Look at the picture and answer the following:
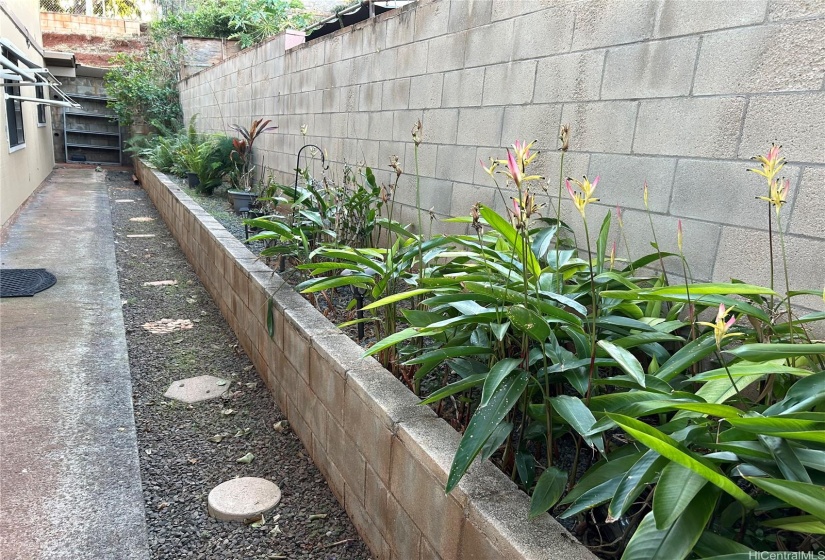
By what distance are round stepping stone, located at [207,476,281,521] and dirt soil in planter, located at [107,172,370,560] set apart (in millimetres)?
33

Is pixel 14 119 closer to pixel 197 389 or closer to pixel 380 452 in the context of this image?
pixel 197 389

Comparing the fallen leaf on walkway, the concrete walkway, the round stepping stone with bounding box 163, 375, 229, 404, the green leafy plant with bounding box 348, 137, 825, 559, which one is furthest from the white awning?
the green leafy plant with bounding box 348, 137, 825, 559

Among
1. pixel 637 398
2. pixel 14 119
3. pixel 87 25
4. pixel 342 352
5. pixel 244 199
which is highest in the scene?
pixel 87 25

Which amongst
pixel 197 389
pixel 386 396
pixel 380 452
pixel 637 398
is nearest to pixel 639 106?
pixel 637 398

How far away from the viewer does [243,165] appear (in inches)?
288

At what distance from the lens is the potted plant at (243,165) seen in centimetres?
608

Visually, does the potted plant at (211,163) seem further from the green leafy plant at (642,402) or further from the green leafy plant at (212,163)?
the green leafy plant at (642,402)

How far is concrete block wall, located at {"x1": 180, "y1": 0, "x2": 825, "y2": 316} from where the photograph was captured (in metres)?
1.71

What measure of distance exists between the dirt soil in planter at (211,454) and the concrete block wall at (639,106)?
→ 1606mm

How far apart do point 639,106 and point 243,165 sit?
6058 mm

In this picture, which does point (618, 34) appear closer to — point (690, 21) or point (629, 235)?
point (690, 21)

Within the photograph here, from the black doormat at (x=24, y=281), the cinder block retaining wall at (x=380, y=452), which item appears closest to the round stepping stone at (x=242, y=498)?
the cinder block retaining wall at (x=380, y=452)

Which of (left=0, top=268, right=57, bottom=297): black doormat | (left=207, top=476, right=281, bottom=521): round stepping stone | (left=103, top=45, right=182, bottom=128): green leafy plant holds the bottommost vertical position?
(left=207, top=476, right=281, bottom=521): round stepping stone

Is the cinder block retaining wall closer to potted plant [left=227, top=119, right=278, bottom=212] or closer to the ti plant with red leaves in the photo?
potted plant [left=227, top=119, right=278, bottom=212]
